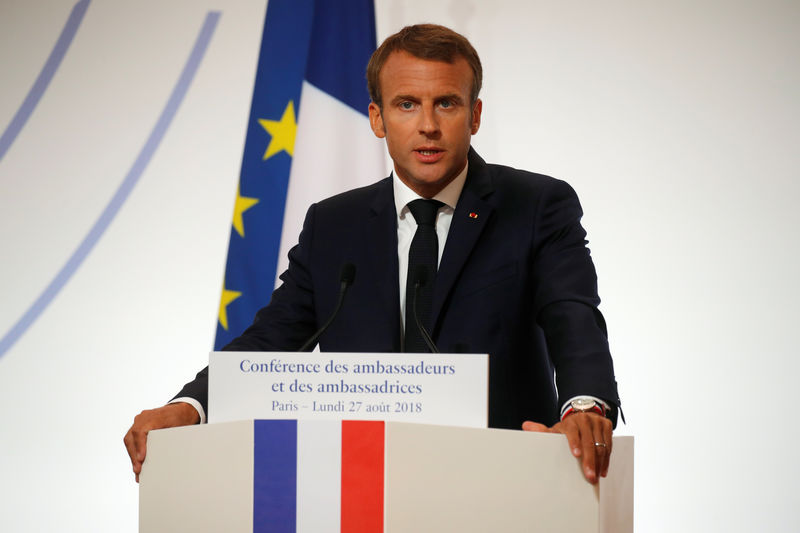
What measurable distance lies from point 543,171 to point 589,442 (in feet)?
8.11

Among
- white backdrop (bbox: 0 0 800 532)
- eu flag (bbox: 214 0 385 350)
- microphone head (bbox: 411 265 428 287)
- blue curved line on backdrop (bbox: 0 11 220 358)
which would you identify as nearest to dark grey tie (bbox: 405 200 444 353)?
microphone head (bbox: 411 265 428 287)

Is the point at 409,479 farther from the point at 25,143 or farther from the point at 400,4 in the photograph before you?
the point at 25,143

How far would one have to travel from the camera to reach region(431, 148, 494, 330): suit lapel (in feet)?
6.13

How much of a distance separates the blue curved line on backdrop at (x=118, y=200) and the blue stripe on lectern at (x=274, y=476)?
9.24ft

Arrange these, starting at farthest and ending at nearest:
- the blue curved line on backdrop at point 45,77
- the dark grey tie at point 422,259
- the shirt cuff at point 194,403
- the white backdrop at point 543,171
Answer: the blue curved line on backdrop at point 45,77
the white backdrop at point 543,171
the dark grey tie at point 422,259
the shirt cuff at point 194,403

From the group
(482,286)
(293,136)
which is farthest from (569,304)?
(293,136)

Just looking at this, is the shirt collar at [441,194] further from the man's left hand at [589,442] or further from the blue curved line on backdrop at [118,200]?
the blue curved line on backdrop at [118,200]

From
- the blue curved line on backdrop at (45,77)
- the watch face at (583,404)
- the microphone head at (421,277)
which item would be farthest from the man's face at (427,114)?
the blue curved line on backdrop at (45,77)

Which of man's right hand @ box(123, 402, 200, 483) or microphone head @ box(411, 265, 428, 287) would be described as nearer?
man's right hand @ box(123, 402, 200, 483)

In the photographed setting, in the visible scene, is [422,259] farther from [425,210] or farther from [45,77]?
[45,77]

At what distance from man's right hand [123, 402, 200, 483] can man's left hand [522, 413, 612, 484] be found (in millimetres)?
678

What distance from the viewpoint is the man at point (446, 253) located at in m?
1.88

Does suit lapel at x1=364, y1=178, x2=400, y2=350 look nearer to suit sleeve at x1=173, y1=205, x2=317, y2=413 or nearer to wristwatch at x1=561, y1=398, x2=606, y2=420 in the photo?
suit sleeve at x1=173, y1=205, x2=317, y2=413

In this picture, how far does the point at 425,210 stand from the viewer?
199cm
